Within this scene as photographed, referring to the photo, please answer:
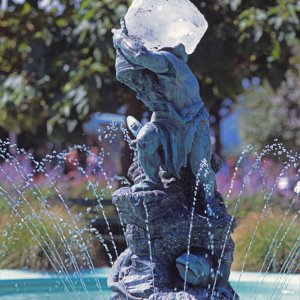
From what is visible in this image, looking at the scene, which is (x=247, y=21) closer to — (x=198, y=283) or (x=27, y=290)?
(x=27, y=290)

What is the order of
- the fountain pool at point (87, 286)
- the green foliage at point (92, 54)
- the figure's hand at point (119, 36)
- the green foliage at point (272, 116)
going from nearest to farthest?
the figure's hand at point (119, 36) < the fountain pool at point (87, 286) < the green foliage at point (92, 54) < the green foliage at point (272, 116)

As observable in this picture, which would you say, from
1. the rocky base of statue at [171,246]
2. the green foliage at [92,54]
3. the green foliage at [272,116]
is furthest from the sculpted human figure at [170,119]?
the green foliage at [272,116]

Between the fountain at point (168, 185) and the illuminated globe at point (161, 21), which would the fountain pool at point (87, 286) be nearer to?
the fountain at point (168, 185)

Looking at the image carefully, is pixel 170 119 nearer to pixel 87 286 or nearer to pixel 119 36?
pixel 119 36

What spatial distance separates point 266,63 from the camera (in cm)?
1072

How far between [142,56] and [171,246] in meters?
1.10

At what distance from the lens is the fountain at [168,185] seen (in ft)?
15.7

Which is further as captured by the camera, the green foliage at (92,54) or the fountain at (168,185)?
the green foliage at (92,54)

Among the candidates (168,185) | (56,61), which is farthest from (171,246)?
(56,61)

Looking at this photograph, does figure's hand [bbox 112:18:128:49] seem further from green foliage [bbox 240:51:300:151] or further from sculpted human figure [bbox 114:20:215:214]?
green foliage [bbox 240:51:300:151]

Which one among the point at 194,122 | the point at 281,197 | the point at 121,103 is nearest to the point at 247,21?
the point at 121,103

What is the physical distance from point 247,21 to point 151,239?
545cm

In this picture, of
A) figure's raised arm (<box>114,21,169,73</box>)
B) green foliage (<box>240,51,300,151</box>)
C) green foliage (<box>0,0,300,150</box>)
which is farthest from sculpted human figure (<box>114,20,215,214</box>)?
green foliage (<box>240,51,300,151</box>)

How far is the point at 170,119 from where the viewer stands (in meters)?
4.93
